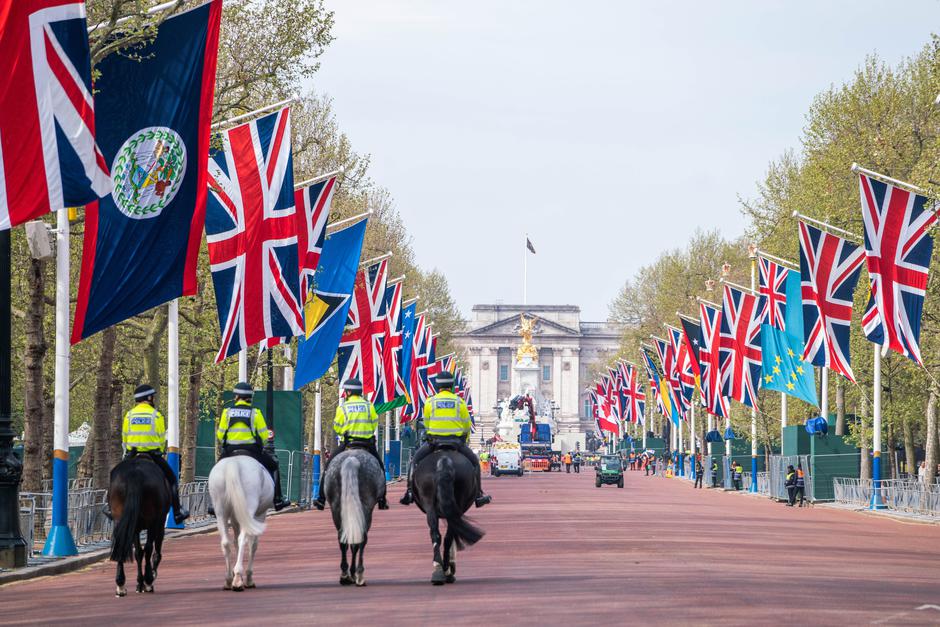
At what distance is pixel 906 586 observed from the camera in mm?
17703

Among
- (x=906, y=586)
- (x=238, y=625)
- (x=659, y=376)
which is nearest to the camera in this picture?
(x=238, y=625)

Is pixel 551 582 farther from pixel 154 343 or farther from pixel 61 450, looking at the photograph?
Answer: pixel 154 343

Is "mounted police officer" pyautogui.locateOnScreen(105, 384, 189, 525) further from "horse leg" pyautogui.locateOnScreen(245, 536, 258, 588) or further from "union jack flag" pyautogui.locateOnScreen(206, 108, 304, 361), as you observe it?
"union jack flag" pyautogui.locateOnScreen(206, 108, 304, 361)

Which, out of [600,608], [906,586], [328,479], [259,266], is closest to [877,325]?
[259,266]

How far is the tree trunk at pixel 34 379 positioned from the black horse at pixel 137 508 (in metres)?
7.32

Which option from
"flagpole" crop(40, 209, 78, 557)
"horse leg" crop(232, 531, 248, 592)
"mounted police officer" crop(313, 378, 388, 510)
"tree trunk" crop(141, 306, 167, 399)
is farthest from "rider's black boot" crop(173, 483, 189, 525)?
"tree trunk" crop(141, 306, 167, 399)

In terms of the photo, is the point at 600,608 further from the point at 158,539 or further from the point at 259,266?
the point at 259,266

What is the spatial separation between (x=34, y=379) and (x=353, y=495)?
29.1 ft

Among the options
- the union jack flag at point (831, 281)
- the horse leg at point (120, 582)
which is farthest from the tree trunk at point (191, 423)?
the horse leg at point (120, 582)

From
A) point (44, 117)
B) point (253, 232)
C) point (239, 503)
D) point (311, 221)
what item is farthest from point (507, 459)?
point (44, 117)

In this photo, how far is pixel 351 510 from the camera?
1784cm

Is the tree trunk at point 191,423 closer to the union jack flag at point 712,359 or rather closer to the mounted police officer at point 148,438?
the union jack flag at point 712,359

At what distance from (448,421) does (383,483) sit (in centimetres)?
118

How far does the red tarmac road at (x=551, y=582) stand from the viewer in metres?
14.4
